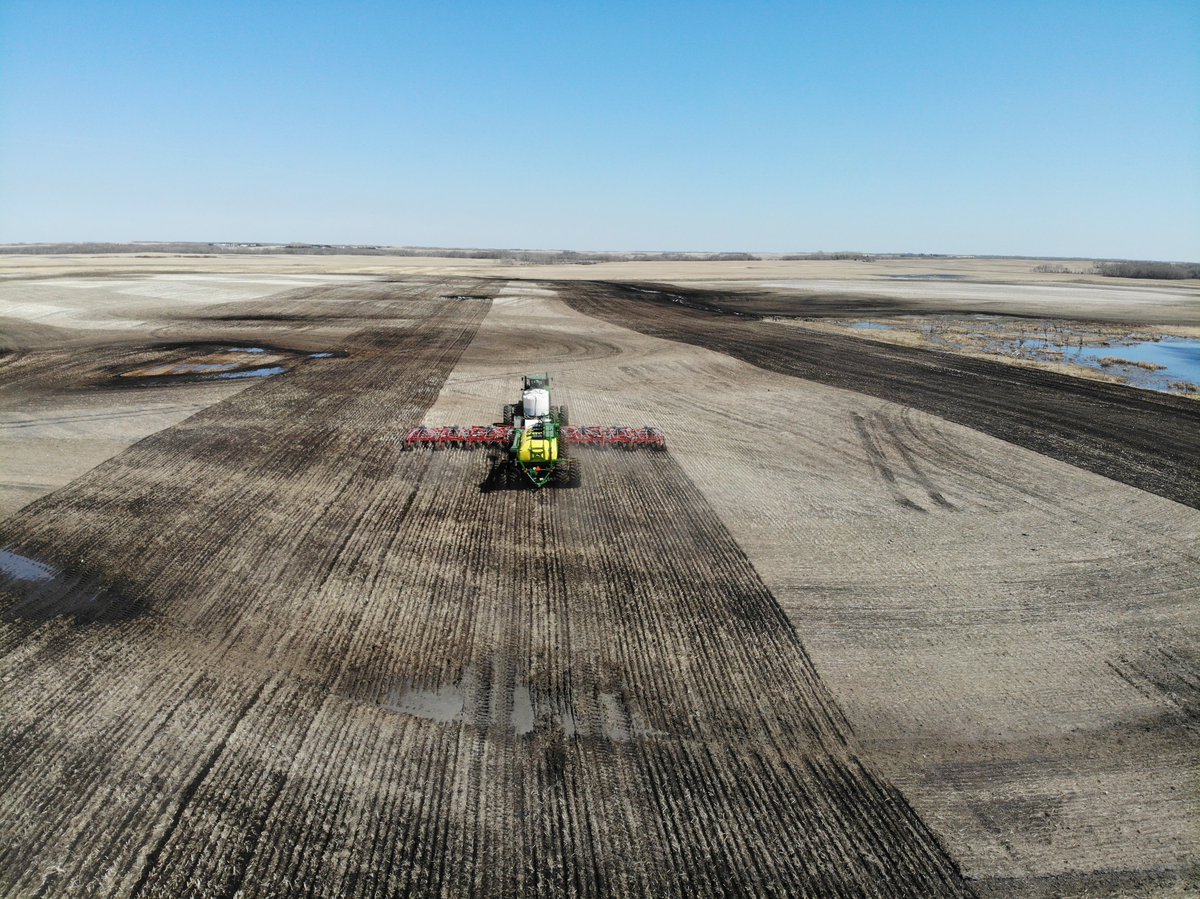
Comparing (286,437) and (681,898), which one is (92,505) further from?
(681,898)

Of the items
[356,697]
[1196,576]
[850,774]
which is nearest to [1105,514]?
[1196,576]

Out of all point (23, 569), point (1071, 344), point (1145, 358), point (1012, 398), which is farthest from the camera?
point (1071, 344)

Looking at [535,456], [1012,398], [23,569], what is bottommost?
[23,569]

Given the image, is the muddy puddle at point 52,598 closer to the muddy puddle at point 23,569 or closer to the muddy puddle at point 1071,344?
the muddy puddle at point 23,569

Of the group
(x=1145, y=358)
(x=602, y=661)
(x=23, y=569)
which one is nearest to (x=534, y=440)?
(x=602, y=661)

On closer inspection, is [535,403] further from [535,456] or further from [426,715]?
[426,715]

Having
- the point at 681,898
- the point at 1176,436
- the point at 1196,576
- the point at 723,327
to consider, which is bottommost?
the point at 681,898
